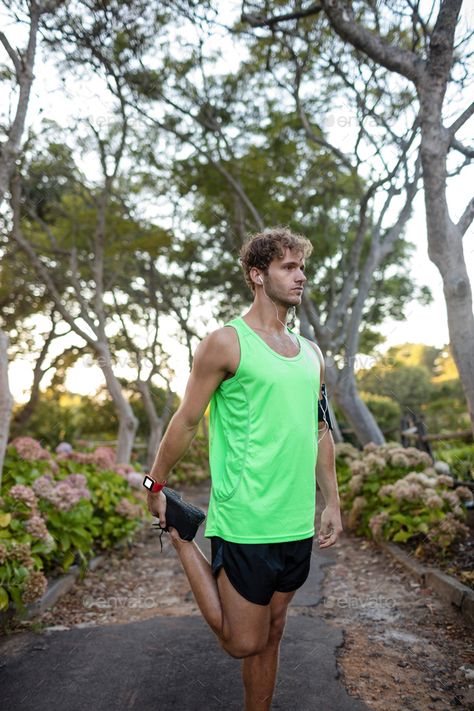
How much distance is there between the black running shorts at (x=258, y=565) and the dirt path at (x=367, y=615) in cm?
109

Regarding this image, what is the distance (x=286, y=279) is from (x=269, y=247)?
15 centimetres

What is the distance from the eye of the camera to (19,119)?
525 centimetres

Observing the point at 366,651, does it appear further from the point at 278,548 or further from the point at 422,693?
the point at 278,548

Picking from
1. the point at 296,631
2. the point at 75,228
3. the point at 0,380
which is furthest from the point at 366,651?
the point at 75,228

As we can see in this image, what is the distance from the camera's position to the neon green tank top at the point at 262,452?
222 centimetres

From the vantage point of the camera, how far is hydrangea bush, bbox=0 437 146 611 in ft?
12.6

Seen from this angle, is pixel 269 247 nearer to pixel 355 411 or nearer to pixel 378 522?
pixel 378 522

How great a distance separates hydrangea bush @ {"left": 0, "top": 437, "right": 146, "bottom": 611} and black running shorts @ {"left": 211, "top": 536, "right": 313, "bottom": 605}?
205cm

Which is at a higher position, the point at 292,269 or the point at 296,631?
the point at 292,269

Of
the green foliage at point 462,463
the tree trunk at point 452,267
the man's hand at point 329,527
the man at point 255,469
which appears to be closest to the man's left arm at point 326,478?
the man's hand at point 329,527

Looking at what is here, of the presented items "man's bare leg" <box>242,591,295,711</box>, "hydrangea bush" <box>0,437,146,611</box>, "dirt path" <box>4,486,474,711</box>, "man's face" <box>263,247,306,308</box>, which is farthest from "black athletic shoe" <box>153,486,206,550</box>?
"hydrangea bush" <box>0,437,146,611</box>

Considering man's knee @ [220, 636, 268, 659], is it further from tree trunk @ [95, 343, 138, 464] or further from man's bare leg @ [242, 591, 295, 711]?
tree trunk @ [95, 343, 138, 464]

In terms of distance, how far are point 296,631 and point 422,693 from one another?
3.50ft

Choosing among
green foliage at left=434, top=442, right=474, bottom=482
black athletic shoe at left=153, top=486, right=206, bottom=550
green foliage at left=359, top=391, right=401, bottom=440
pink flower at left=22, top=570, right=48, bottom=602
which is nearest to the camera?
black athletic shoe at left=153, top=486, right=206, bottom=550
